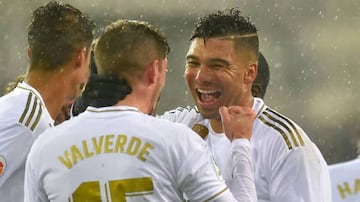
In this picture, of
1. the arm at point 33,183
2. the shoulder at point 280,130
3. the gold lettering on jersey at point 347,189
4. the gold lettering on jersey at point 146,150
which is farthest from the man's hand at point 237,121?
the gold lettering on jersey at point 347,189

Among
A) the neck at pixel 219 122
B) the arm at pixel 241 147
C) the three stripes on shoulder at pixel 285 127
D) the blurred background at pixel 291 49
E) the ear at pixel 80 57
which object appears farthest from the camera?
the blurred background at pixel 291 49

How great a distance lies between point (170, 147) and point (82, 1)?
33.5 ft

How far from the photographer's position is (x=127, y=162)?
15.1 ft

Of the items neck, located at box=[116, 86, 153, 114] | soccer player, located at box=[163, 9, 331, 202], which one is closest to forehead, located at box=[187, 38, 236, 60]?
soccer player, located at box=[163, 9, 331, 202]

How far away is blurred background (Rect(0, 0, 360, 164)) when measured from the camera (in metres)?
13.6

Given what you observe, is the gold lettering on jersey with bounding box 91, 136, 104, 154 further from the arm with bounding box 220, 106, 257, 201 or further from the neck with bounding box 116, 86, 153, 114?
the arm with bounding box 220, 106, 257, 201

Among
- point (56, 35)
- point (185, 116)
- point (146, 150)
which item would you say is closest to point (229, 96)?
point (185, 116)

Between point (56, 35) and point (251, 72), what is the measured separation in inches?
37.0

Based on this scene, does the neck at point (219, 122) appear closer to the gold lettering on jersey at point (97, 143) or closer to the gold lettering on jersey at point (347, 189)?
the gold lettering on jersey at point (347, 189)

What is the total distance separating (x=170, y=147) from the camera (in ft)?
15.1

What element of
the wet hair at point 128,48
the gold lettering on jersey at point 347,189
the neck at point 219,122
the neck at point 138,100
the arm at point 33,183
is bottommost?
the gold lettering on jersey at point 347,189

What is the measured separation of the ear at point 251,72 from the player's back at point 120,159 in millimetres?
1197

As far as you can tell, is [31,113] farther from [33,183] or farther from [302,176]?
[302,176]

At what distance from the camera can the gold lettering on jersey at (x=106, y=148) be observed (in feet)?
15.2
